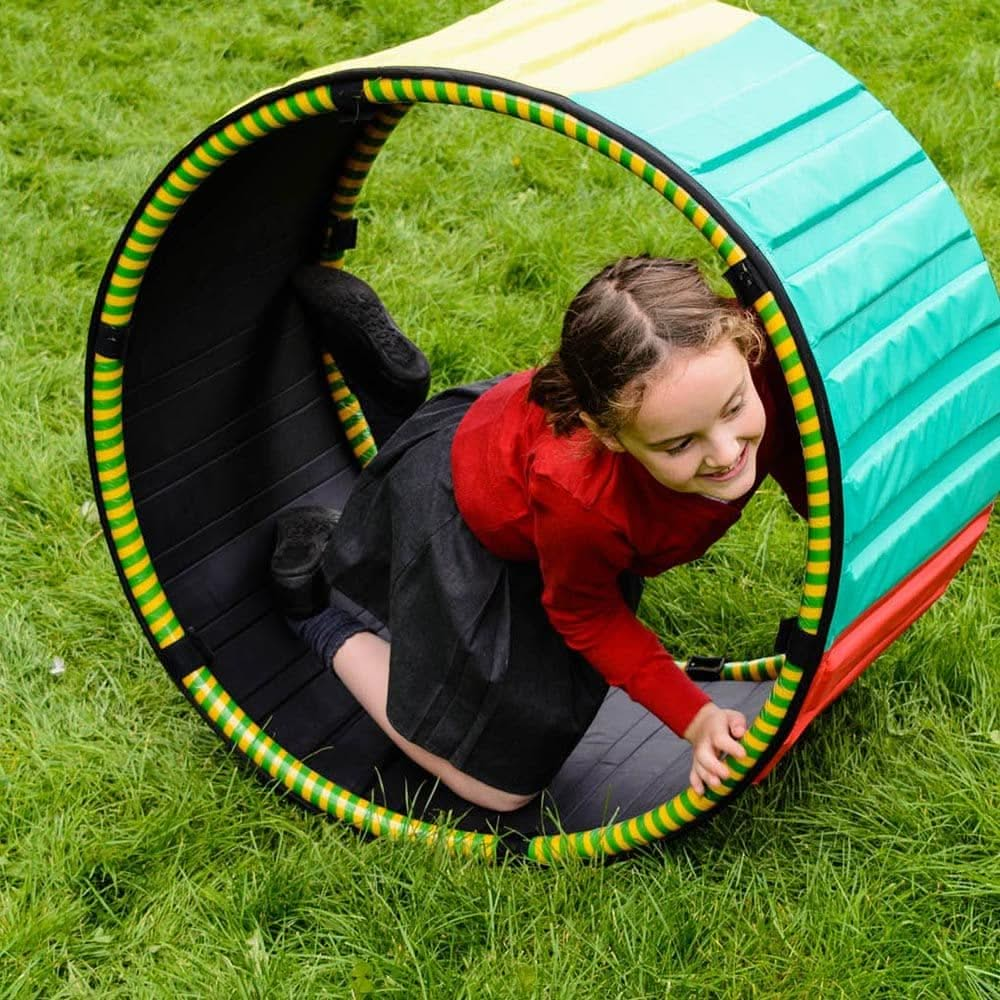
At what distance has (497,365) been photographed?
13.0ft

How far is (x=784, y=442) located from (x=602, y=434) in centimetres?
47

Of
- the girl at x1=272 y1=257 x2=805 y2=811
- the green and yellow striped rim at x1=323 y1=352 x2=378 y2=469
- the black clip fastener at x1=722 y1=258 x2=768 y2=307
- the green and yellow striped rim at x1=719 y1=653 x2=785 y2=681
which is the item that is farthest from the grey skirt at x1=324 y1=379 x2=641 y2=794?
the black clip fastener at x1=722 y1=258 x2=768 y2=307

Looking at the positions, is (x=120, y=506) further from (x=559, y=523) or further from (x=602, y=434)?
(x=602, y=434)

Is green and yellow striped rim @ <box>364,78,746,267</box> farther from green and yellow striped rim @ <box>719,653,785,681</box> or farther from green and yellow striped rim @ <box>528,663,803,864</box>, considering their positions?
green and yellow striped rim @ <box>719,653,785,681</box>

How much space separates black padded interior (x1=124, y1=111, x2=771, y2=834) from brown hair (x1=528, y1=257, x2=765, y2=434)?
919 mm

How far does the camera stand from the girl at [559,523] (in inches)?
80.8

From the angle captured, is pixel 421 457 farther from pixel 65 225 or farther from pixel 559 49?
pixel 65 225

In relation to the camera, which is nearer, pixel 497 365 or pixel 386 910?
pixel 386 910

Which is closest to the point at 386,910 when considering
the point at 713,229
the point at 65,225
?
the point at 713,229

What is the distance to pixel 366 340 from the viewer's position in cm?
293

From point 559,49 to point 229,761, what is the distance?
1.59 meters

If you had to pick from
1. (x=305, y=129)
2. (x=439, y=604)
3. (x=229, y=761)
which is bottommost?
(x=229, y=761)

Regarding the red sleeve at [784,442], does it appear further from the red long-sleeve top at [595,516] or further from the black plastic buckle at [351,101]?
the black plastic buckle at [351,101]

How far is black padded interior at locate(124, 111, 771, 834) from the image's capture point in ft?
9.35
